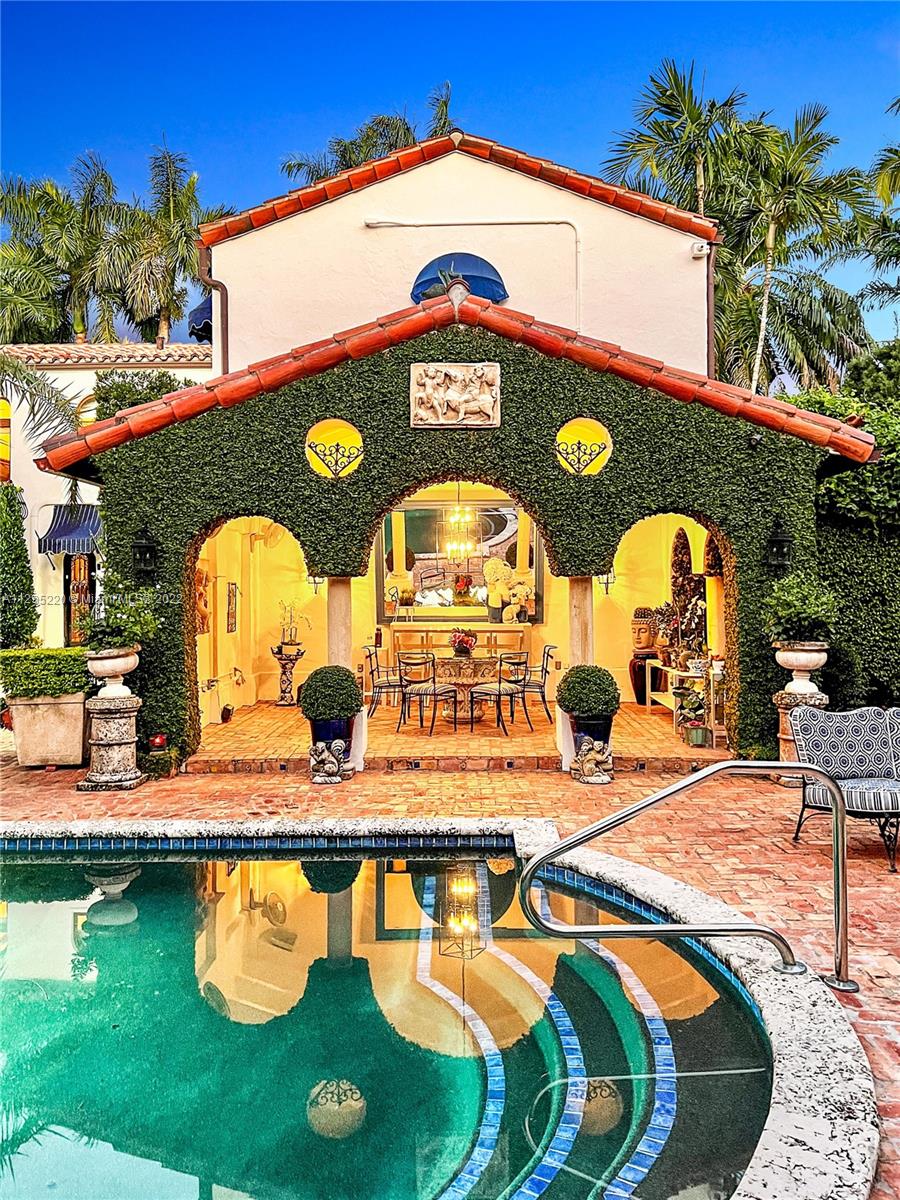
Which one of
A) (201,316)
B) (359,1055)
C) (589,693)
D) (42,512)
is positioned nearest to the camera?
(359,1055)

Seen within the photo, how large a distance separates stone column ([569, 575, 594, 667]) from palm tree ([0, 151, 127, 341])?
2620 centimetres

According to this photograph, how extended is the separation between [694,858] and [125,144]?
3506cm

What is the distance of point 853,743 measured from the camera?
8.31 meters

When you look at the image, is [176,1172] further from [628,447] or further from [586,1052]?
[628,447]

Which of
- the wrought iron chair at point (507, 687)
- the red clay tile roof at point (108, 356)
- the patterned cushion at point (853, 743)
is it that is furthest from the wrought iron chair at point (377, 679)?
the red clay tile roof at point (108, 356)

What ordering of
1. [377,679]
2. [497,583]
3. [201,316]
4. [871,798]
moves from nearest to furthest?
[871,798] < [377,679] < [201,316] < [497,583]

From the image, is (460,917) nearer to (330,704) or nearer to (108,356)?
(330,704)

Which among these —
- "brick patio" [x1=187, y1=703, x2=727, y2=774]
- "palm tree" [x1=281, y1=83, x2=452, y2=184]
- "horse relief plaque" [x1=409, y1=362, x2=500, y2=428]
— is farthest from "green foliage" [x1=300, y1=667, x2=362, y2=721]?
"palm tree" [x1=281, y1=83, x2=452, y2=184]

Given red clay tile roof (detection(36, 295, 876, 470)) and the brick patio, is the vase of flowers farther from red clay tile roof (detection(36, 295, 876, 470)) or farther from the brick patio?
red clay tile roof (detection(36, 295, 876, 470))

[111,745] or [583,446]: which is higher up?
[583,446]

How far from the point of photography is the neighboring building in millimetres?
19375

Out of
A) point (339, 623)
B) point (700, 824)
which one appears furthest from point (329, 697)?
point (700, 824)

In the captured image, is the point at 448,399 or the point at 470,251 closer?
the point at 448,399

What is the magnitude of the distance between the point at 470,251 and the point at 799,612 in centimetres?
850
